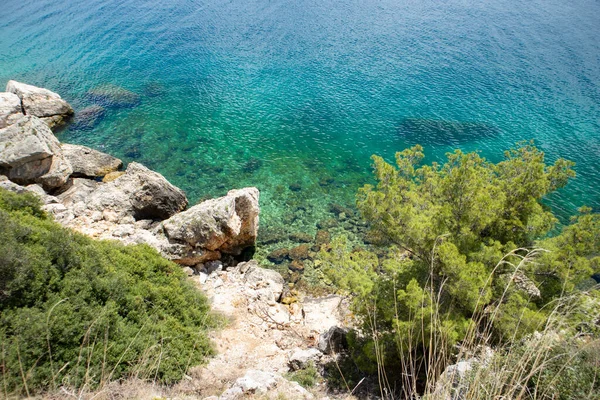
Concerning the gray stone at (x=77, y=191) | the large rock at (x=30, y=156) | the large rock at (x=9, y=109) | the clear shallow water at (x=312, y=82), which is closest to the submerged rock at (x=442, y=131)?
the clear shallow water at (x=312, y=82)

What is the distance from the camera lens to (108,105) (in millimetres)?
37281

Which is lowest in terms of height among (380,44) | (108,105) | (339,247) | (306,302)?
(306,302)

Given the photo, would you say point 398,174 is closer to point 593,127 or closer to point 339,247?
point 339,247

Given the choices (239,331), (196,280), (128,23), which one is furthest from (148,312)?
(128,23)

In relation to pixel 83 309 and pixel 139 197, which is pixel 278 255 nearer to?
pixel 139 197

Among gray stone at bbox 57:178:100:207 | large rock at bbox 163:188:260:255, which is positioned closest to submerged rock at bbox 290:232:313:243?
large rock at bbox 163:188:260:255

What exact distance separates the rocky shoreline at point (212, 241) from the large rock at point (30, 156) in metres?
0.05

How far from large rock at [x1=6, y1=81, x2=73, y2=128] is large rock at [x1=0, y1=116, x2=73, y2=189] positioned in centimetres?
1054

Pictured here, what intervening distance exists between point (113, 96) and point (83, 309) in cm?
3414

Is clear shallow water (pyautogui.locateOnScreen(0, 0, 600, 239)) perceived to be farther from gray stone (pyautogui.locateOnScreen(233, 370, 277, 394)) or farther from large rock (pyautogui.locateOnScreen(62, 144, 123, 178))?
gray stone (pyautogui.locateOnScreen(233, 370, 277, 394))

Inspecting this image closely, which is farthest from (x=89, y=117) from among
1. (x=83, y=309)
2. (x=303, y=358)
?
(x=303, y=358)

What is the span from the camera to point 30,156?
2256 cm

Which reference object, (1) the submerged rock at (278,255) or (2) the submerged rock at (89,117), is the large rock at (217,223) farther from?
(2) the submerged rock at (89,117)

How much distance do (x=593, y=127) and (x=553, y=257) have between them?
28.6m
